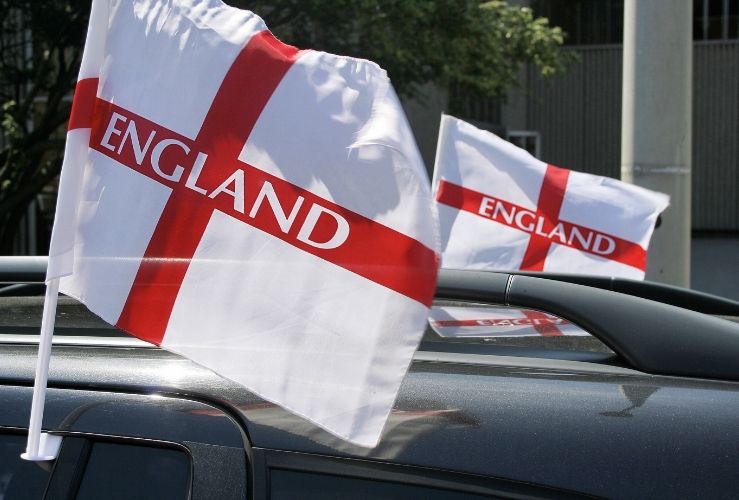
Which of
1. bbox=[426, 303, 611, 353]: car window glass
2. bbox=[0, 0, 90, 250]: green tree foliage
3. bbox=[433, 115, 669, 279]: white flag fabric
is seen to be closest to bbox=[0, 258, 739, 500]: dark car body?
bbox=[426, 303, 611, 353]: car window glass

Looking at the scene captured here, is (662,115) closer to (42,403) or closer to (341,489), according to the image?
(341,489)

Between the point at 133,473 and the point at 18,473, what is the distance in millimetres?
220

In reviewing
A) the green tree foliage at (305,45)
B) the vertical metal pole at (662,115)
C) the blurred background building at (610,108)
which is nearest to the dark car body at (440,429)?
the vertical metal pole at (662,115)

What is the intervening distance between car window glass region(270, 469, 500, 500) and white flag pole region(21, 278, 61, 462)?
368 millimetres

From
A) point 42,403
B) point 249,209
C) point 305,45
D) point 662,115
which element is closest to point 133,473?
point 42,403

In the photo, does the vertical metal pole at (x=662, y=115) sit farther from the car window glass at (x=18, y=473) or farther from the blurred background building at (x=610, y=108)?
the blurred background building at (x=610, y=108)

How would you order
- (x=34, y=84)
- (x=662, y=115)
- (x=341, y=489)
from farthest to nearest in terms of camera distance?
(x=34, y=84)
(x=662, y=115)
(x=341, y=489)

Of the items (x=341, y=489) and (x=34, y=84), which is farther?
(x=34, y=84)

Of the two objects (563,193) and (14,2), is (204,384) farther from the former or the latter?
(14,2)

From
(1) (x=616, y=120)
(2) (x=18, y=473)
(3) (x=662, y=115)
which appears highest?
(3) (x=662, y=115)

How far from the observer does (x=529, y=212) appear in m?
4.59

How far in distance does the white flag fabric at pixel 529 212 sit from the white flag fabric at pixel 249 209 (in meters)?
2.78

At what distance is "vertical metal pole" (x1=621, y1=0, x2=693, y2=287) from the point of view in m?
4.39

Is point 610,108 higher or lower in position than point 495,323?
lower
